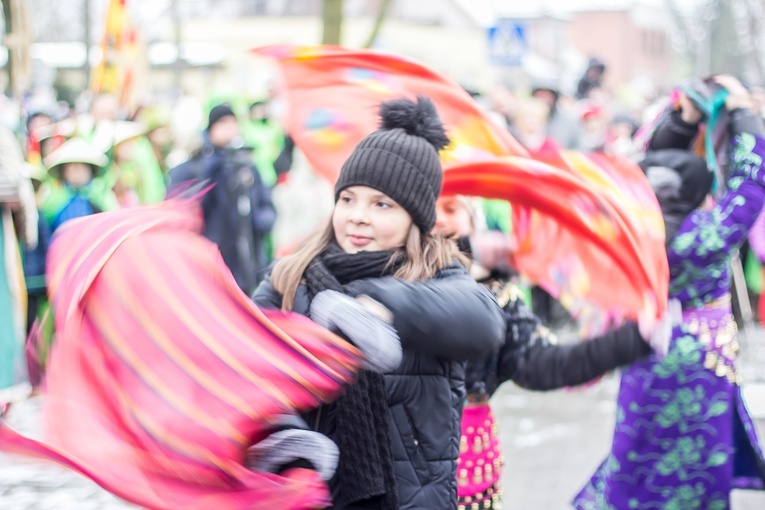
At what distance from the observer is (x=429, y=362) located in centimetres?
280

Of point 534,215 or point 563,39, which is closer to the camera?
point 534,215

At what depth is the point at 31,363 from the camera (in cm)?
253

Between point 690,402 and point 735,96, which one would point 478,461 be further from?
point 735,96

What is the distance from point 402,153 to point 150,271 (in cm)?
87

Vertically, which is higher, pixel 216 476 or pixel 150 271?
pixel 150 271

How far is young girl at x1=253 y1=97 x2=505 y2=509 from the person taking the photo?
2576 mm

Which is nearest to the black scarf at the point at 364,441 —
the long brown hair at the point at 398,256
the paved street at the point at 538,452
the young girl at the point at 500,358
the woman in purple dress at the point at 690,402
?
the long brown hair at the point at 398,256

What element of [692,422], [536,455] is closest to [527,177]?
[692,422]

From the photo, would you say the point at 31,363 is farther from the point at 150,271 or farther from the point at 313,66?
the point at 313,66

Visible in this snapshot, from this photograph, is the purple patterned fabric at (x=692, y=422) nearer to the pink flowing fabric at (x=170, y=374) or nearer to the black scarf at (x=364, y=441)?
the black scarf at (x=364, y=441)

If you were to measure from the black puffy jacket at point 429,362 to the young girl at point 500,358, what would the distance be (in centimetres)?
57

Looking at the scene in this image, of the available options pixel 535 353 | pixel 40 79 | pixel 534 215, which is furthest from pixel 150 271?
pixel 40 79

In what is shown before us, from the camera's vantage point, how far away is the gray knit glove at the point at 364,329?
2.39m

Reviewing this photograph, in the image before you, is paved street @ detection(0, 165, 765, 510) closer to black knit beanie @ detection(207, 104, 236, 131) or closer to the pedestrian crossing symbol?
black knit beanie @ detection(207, 104, 236, 131)
